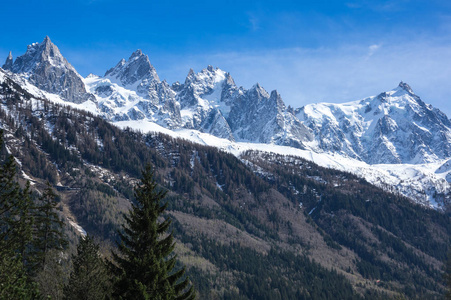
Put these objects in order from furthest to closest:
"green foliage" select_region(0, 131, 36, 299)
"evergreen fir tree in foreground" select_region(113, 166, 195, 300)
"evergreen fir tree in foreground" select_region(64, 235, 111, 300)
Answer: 1. "evergreen fir tree in foreground" select_region(64, 235, 111, 300)
2. "green foliage" select_region(0, 131, 36, 299)
3. "evergreen fir tree in foreground" select_region(113, 166, 195, 300)

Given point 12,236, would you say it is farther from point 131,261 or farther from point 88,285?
point 131,261

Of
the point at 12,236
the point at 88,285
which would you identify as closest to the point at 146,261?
the point at 88,285

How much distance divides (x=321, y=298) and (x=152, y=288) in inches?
7447

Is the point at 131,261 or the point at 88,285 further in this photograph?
the point at 88,285

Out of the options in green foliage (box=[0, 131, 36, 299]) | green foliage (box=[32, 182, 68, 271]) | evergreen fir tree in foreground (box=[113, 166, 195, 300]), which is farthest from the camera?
green foliage (box=[32, 182, 68, 271])

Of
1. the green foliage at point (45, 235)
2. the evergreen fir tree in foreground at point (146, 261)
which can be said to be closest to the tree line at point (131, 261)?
the evergreen fir tree in foreground at point (146, 261)

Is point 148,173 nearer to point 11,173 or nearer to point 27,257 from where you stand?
point 11,173

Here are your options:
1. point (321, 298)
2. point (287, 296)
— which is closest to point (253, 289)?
point (287, 296)

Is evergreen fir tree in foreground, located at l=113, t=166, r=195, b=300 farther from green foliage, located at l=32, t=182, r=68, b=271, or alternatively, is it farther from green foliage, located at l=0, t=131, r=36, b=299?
green foliage, located at l=32, t=182, r=68, b=271

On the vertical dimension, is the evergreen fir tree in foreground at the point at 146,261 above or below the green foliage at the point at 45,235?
above

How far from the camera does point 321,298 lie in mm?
199875

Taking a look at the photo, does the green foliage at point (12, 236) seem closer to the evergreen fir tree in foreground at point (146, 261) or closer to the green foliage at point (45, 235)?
the evergreen fir tree in foreground at point (146, 261)

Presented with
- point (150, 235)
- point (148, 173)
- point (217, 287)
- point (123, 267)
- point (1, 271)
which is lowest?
point (217, 287)

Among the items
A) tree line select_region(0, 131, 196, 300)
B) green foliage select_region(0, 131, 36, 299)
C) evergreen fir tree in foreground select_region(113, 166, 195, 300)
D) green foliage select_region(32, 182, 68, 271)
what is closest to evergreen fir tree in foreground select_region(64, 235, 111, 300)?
tree line select_region(0, 131, 196, 300)
